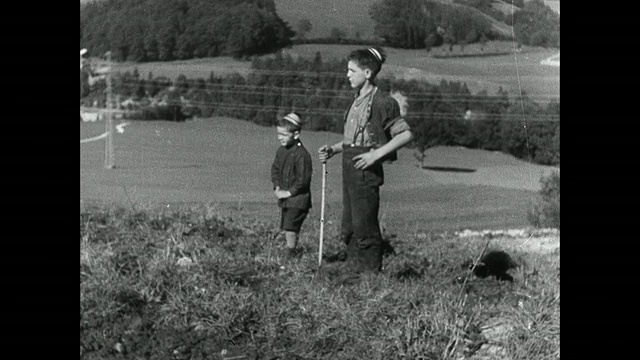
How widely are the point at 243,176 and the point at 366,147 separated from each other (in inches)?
39.9

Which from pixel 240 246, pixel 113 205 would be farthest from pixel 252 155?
pixel 113 205

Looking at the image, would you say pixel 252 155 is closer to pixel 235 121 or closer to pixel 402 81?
pixel 235 121

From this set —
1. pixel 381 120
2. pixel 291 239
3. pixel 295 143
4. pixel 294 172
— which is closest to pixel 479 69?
pixel 381 120

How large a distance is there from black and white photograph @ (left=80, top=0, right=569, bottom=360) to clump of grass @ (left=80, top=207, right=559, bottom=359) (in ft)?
0.05

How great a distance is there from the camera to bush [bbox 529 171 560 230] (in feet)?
24.2

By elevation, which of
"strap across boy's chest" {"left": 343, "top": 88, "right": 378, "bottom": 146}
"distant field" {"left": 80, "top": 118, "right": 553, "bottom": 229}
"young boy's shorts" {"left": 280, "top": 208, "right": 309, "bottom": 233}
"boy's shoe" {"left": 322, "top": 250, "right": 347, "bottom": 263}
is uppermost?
"strap across boy's chest" {"left": 343, "top": 88, "right": 378, "bottom": 146}

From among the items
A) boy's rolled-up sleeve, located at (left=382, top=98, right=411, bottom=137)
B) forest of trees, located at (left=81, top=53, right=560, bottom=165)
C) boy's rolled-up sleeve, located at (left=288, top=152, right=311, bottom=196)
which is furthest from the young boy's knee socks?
boy's rolled-up sleeve, located at (left=382, top=98, right=411, bottom=137)

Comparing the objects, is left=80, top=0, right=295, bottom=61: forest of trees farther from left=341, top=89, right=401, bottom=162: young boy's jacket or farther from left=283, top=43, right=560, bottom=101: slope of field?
left=341, top=89, right=401, bottom=162: young boy's jacket

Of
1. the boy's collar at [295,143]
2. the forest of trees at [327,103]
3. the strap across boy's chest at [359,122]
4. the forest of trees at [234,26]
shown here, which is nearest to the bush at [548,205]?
the forest of trees at [327,103]

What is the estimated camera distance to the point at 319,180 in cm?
668

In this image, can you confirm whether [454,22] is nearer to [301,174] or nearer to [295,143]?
[295,143]

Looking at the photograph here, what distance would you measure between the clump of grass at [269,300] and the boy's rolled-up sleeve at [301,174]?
42 cm

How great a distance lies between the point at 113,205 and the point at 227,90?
130cm

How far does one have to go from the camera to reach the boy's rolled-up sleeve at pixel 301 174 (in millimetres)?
6520
